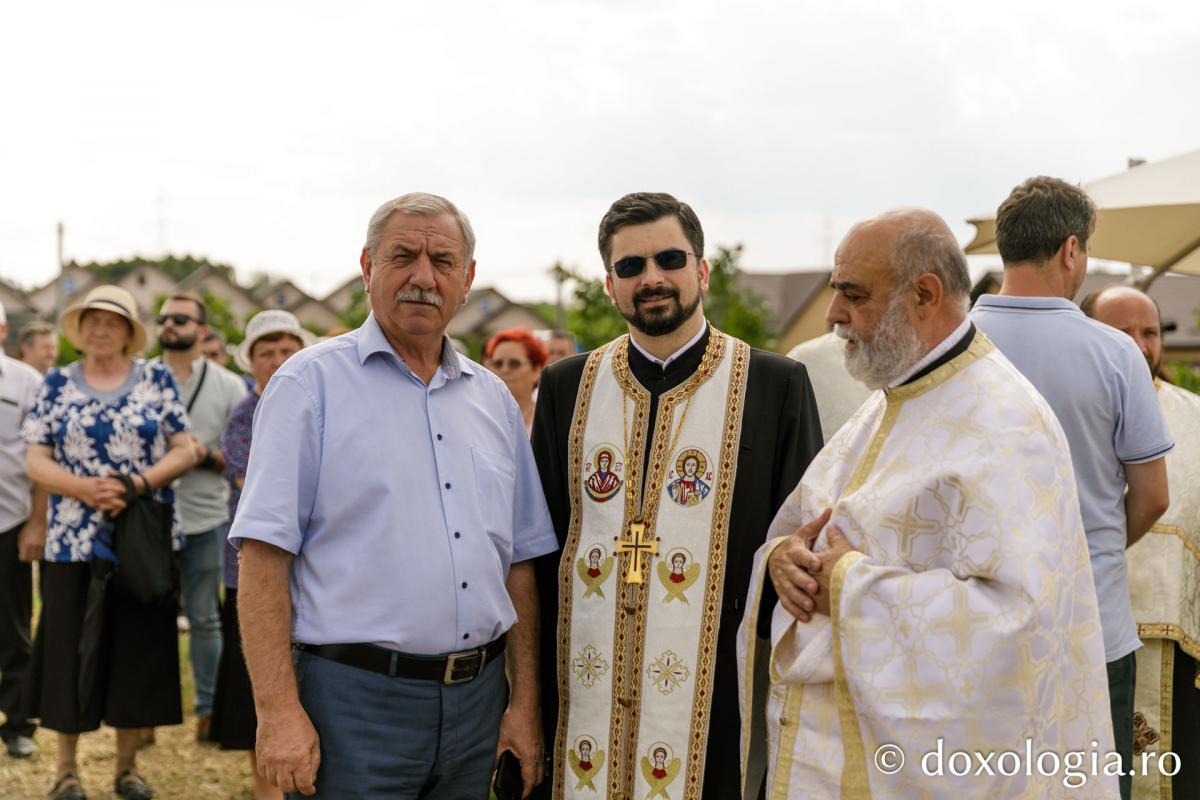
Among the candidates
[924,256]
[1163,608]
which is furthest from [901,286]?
[1163,608]

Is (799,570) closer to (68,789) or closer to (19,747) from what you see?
(68,789)

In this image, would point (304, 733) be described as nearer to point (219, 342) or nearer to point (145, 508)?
point (145, 508)

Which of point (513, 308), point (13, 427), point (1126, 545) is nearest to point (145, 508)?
point (13, 427)

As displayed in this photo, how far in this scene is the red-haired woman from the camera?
6348 millimetres

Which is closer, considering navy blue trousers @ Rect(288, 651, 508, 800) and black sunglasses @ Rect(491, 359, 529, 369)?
navy blue trousers @ Rect(288, 651, 508, 800)

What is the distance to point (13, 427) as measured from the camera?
6.55 m

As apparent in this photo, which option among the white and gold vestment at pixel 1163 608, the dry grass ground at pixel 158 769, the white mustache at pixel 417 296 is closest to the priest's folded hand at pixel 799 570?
the white mustache at pixel 417 296

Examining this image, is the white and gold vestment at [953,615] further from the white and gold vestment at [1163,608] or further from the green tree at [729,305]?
the green tree at [729,305]

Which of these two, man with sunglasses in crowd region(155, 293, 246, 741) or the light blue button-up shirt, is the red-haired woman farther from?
the light blue button-up shirt

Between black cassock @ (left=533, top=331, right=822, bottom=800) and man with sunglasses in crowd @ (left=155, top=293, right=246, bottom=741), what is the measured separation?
3.37m

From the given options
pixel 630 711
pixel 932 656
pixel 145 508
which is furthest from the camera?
pixel 145 508

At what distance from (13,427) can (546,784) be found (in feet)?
14.2

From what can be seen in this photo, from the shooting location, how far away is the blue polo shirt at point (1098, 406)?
3.54 metres

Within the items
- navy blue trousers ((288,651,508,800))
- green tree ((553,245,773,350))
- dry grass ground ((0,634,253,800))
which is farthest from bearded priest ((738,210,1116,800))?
green tree ((553,245,773,350))
